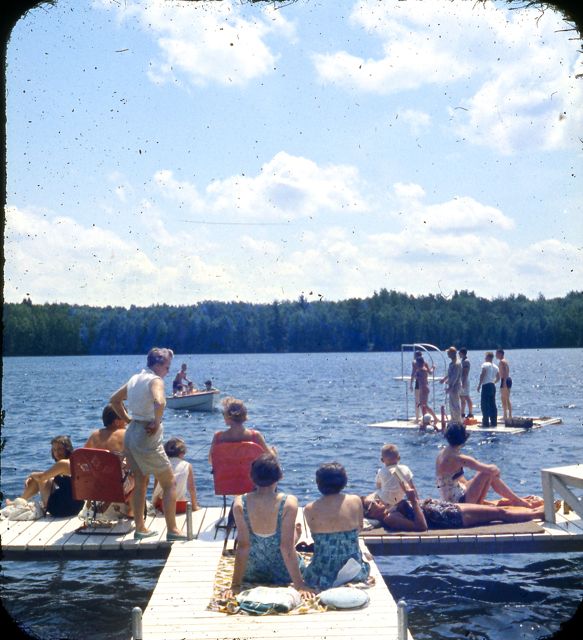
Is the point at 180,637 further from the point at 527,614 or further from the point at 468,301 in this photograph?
the point at 468,301

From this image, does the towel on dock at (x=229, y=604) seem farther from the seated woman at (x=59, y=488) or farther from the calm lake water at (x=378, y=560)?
the seated woman at (x=59, y=488)

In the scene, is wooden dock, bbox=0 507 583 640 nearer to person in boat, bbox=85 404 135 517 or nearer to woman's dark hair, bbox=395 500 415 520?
woman's dark hair, bbox=395 500 415 520

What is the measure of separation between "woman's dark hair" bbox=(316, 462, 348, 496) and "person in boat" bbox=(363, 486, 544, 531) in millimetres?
2071

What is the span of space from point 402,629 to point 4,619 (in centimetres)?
231

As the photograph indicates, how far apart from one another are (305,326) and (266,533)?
124 meters

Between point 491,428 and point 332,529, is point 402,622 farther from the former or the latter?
point 491,428

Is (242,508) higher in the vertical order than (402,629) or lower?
higher

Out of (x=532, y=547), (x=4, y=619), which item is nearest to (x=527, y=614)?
(x=532, y=547)

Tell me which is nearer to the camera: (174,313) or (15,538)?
(15,538)

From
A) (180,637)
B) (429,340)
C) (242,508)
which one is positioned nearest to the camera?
(180,637)

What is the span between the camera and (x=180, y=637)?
5.00m

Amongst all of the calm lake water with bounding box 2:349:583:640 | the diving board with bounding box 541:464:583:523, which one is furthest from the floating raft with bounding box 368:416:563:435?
the diving board with bounding box 541:464:583:523

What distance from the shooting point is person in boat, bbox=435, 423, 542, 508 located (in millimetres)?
8398

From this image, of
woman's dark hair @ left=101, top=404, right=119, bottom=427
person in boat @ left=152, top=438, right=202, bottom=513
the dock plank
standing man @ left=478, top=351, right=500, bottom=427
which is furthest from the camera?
standing man @ left=478, top=351, right=500, bottom=427
